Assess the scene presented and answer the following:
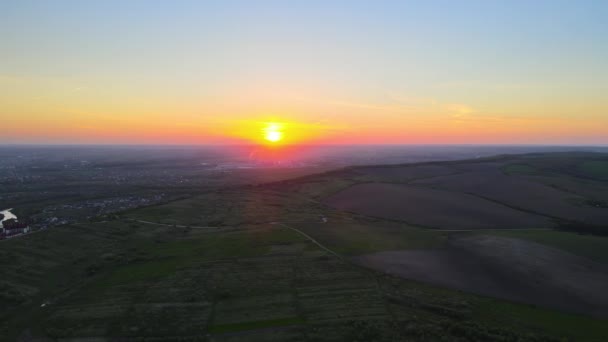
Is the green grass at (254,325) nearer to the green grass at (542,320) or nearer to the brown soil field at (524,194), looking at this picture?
the green grass at (542,320)

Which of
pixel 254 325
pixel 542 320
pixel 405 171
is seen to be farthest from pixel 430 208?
pixel 254 325

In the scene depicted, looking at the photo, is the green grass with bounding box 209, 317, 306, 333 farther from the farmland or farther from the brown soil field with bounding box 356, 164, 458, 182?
the brown soil field with bounding box 356, 164, 458, 182

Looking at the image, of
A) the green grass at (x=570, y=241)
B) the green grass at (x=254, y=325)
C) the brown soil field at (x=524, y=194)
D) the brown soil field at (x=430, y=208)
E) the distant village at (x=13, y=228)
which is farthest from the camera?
the brown soil field at (x=524, y=194)

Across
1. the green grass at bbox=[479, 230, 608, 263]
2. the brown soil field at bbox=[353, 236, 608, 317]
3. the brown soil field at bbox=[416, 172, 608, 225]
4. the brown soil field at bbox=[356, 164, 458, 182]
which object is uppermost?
the brown soil field at bbox=[356, 164, 458, 182]

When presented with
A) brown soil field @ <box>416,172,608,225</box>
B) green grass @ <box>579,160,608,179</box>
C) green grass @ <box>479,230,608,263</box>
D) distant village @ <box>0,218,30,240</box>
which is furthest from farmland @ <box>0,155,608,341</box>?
green grass @ <box>579,160,608,179</box>

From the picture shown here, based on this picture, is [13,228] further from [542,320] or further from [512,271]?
[542,320]

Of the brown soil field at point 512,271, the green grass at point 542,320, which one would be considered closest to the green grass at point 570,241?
the brown soil field at point 512,271

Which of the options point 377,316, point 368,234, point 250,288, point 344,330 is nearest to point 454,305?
point 377,316
